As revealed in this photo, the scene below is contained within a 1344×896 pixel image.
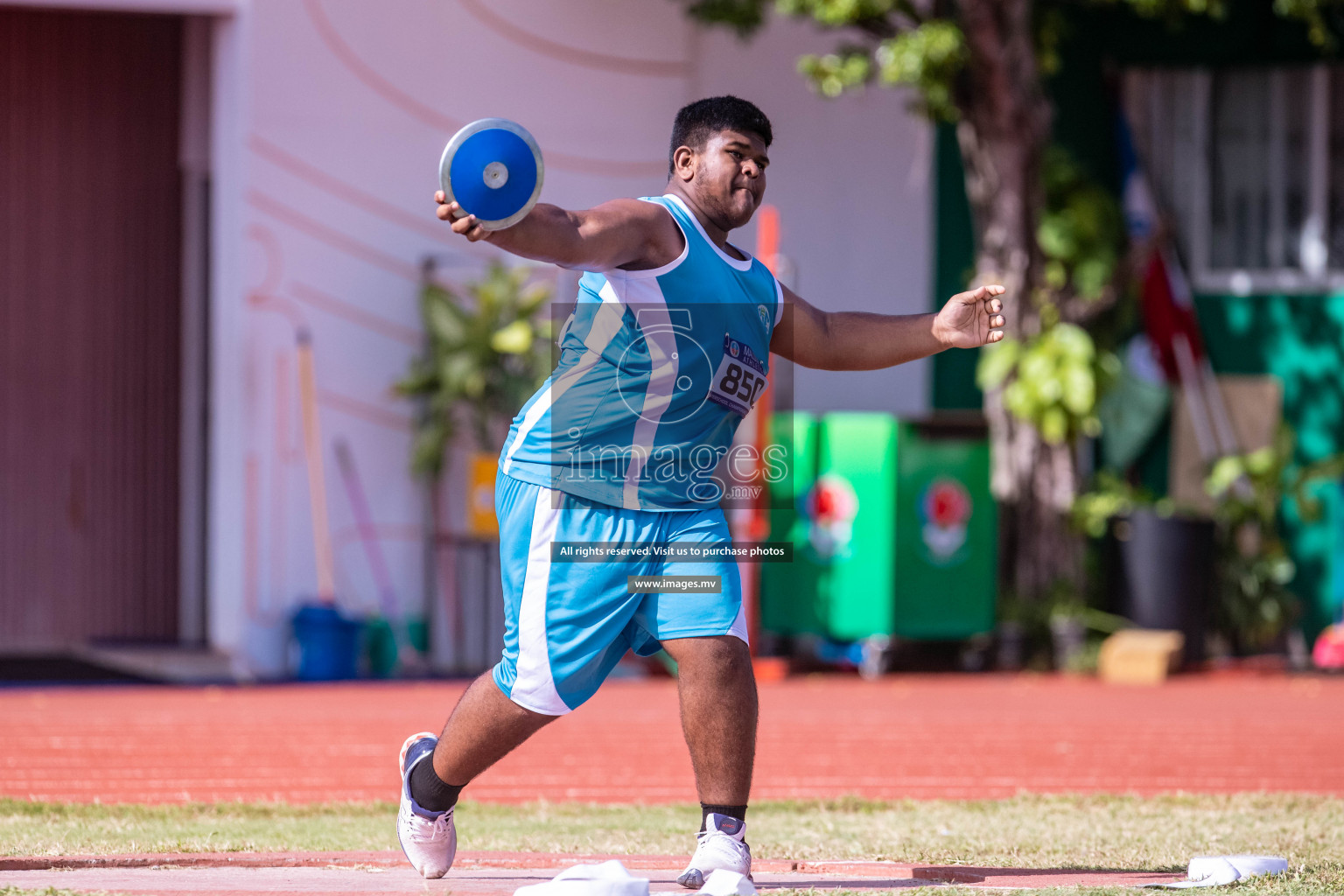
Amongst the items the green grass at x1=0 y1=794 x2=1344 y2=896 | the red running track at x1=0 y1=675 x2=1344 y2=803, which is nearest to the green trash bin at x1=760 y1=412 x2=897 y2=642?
the red running track at x1=0 y1=675 x2=1344 y2=803

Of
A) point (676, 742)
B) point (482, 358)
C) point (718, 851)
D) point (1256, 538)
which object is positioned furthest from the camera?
point (1256, 538)

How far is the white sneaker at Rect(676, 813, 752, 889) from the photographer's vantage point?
3.48 m

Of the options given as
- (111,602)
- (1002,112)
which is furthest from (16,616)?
(1002,112)

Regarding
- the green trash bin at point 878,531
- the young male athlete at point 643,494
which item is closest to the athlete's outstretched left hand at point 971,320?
the young male athlete at point 643,494

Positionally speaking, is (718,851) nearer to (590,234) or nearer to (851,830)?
(590,234)

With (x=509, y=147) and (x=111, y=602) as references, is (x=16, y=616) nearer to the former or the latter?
(x=111, y=602)

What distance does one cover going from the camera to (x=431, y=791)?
3.68 m

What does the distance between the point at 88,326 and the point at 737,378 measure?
25.9 feet

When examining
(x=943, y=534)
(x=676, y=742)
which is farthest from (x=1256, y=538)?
(x=676, y=742)

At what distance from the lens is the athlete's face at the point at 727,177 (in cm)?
365

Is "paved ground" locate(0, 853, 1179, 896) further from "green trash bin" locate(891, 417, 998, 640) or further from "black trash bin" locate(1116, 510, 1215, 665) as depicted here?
"black trash bin" locate(1116, 510, 1215, 665)

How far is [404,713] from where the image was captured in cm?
808

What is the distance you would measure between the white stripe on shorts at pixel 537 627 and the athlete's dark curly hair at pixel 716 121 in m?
0.88

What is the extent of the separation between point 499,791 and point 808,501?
14.7 ft
